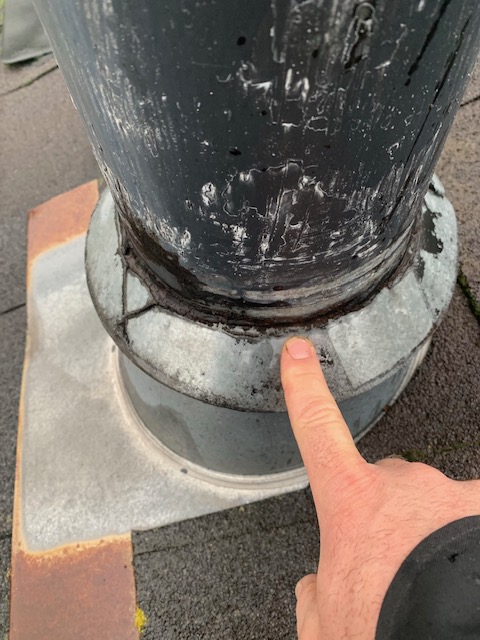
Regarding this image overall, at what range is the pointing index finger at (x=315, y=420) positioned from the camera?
913mm

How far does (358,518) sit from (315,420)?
0.21 m

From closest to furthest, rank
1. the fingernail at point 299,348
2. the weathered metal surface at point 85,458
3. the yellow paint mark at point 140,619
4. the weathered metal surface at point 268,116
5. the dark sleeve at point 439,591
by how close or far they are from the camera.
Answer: the weathered metal surface at point 268,116
the dark sleeve at point 439,591
the fingernail at point 299,348
the yellow paint mark at point 140,619
the weathered metal surface at point 85,458

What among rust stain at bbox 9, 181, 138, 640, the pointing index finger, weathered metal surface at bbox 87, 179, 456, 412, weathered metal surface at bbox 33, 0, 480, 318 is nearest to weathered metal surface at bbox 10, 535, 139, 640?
rust stain at bbox 9, 181, 138, 640

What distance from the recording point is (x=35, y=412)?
1.96m

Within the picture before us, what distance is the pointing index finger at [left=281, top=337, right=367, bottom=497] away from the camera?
0.91 meters

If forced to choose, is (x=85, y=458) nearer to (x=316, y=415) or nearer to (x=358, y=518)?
(x=316, y=415)

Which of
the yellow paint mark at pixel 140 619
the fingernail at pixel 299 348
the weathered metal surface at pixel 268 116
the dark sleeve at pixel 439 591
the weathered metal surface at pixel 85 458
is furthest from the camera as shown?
the weathered metal surface at pixel 85 458

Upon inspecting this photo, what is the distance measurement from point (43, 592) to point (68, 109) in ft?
7.46

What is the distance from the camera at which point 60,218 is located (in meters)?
2.36

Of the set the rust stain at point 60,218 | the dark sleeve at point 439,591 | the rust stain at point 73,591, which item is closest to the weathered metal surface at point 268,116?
the dark sleeve at point 439,591

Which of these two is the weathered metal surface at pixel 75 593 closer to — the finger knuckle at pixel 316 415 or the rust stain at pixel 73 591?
the rust stain at pixel 73 591

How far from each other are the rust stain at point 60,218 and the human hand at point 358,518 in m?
1.69

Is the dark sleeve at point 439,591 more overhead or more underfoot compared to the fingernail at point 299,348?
more underfoot

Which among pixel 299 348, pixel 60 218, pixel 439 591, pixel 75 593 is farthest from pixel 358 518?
pixel 60 218
